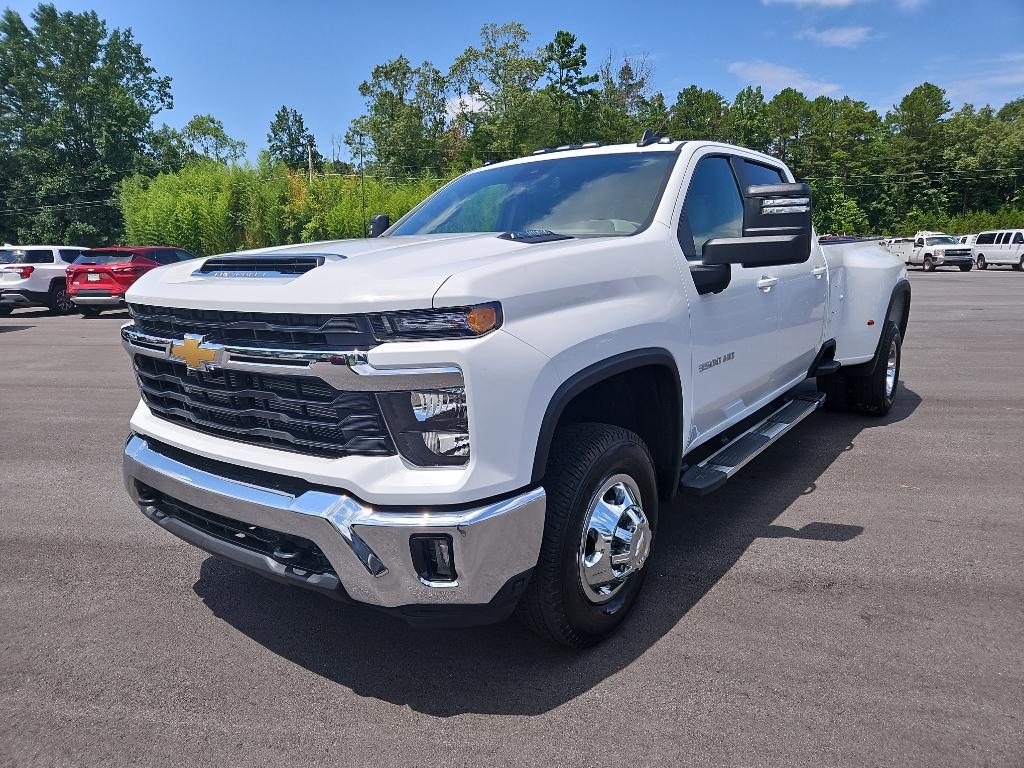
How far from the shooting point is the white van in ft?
109

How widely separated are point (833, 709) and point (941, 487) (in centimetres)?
281

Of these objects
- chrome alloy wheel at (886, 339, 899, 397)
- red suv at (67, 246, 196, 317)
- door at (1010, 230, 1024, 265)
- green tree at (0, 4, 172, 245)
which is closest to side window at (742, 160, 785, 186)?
chrome alloy wheel at (886, 339, 899, 397)

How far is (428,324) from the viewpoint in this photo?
2.16 m

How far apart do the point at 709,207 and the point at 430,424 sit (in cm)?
224

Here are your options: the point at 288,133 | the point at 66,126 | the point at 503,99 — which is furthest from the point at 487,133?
the point at 288,133

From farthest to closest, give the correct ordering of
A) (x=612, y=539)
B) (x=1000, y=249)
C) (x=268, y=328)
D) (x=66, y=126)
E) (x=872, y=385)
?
(x=66, y=126) < (x=1000, y=249) < (x=872, y=385) < (x=612, y=539) < (x=268, y=328)

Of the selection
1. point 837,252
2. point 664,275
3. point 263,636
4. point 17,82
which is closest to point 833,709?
point 664,275

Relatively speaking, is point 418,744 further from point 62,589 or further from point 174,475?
point 62,589

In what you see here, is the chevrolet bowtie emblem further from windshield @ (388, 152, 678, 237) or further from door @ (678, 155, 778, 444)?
door @ (678, 155, 778, 444)

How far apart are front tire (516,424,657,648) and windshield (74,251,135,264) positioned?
17.5 meters

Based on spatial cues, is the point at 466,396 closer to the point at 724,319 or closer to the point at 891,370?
the point at 724,319

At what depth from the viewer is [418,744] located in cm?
231

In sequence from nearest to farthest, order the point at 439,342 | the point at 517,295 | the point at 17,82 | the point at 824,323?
the point at 439,342
the point at 517,295
the point at 824,323
the point at 17,82

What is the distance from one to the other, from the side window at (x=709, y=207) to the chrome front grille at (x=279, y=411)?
175 cm
